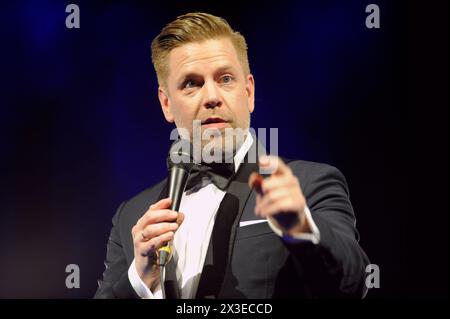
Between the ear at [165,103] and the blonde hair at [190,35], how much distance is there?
0.13ft

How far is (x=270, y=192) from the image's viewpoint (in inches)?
48.6

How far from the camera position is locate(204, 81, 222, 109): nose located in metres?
2.00

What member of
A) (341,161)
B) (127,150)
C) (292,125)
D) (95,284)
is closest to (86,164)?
Answer: (127,150)

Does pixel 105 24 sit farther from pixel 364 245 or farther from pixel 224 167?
pixel 364 245

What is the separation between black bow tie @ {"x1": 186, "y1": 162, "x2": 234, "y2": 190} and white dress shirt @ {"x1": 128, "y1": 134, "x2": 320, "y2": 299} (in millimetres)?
42

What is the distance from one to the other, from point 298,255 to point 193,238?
2.09ft

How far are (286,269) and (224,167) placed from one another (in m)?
0.49

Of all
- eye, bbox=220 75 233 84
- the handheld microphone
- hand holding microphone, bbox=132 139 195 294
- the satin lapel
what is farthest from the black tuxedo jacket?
eye, bbox=220 75 233 84

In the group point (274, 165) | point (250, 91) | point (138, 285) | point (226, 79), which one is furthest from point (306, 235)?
point (250, 91)

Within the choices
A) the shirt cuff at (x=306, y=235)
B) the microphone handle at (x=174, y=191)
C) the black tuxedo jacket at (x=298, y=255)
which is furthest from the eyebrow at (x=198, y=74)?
the shirt cuff at (x=306, y=235)

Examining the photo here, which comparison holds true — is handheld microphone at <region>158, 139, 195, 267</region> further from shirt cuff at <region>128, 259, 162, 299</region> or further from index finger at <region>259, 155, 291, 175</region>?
index finger at <region>259, 155, 291, 175</region>

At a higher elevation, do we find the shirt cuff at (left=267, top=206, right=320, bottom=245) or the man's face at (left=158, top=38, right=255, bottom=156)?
the man's face at (left=158, top=38, right=255, bottom=156)

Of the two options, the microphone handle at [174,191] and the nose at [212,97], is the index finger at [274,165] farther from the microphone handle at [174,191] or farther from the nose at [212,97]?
the nose at [212,97]

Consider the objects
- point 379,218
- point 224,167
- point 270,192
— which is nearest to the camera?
point 270,192
